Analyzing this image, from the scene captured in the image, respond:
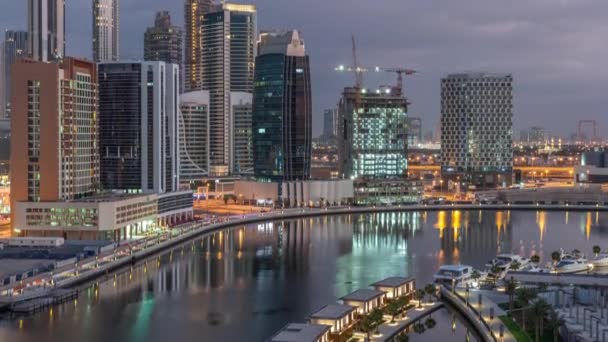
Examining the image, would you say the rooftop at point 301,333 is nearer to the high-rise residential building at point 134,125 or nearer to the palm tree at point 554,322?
the palm tree at point 554,322

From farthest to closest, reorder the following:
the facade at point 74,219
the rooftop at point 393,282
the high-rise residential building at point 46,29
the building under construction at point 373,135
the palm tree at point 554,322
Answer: the high-rise residential building at point 46,29 < the building under construction at point 373,135 < the facade at point 74,219 < the rooftop at point 393,282 < the palm tree at point 554,322

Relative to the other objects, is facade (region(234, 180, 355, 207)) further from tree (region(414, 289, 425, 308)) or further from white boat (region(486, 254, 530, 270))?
tree (region(414, 289, 425, 308))

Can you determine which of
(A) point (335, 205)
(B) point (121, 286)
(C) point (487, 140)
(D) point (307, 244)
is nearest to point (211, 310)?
(B) point (121, 286)

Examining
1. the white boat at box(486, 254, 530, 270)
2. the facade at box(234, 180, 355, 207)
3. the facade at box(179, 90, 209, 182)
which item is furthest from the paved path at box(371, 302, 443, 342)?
the facade at box(179, 90, 209, 182)

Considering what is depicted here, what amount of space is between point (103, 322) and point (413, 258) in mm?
10703

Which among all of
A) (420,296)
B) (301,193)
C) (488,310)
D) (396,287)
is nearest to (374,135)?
(301,193)

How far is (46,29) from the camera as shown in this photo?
2635 inches

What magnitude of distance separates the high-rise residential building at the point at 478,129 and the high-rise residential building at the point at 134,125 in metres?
24.3

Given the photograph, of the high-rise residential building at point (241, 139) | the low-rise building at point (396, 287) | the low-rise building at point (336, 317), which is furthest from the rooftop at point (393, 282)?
the high-rise residential building at point (241, 139)

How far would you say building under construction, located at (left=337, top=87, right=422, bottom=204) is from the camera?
165 ft

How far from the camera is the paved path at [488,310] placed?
1522 cm

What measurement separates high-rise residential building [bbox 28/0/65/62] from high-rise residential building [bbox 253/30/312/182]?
84.5 ft

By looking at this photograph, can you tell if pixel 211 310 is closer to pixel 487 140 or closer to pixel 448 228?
pixel 448 228

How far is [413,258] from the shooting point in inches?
1004
